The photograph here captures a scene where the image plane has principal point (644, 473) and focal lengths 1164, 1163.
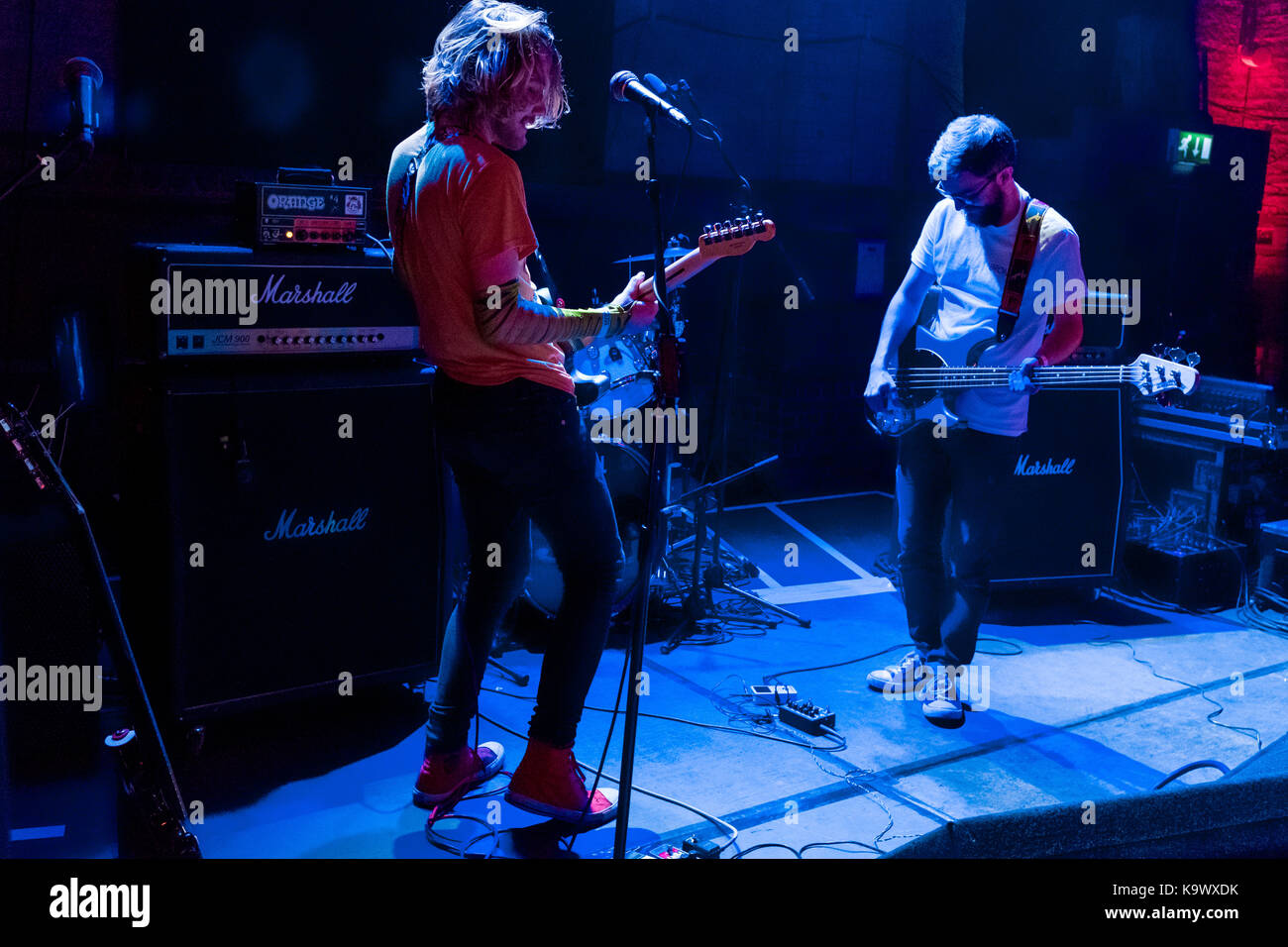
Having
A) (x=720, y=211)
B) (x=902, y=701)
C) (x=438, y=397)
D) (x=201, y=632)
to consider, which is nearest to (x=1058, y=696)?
(x=902, y=701)

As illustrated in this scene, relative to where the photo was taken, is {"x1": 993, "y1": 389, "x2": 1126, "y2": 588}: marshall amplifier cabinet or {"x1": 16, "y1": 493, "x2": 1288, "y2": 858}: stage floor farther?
{"x1": 993, "y1": 389, "x2": 1126, "y2": 588}: marshall amplifier cabinet

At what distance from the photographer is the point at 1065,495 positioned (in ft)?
15.3

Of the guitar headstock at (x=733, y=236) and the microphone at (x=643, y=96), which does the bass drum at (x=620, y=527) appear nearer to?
the guitar headstock at (x=733, y=236)

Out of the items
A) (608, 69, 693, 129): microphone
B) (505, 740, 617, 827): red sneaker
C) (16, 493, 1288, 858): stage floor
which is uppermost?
(608, 69, 693, 129): microphone

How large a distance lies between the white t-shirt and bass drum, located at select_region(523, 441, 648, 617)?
48.8 inches

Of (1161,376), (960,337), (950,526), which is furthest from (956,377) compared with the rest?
(1161,376)

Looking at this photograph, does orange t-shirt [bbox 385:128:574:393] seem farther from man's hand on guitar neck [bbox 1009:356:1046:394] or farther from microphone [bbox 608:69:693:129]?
man's hand on guitar neck [bbox 1009:356:1046:394]

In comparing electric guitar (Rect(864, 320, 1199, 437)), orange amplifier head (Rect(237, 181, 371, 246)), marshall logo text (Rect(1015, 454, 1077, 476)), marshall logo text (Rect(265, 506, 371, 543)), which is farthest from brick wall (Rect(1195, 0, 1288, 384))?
marshall logo text (Rect(265, 506, 371, 543))

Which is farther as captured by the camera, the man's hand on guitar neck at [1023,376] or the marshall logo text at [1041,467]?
the marshall logo text at [1041,467]

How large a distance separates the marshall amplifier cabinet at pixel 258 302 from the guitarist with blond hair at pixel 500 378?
640 mm

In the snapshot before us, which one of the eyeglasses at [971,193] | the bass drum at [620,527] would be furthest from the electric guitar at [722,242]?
the bass drum at [620,527]

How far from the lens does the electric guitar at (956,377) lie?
333 cm

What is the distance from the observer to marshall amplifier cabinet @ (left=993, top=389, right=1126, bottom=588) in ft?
15.0
